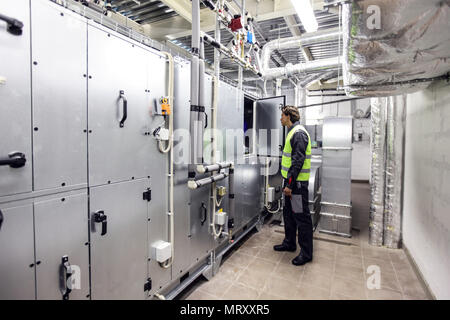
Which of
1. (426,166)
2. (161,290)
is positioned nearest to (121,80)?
(161,290)

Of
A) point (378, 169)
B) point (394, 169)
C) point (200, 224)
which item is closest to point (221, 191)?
point (200, 224)

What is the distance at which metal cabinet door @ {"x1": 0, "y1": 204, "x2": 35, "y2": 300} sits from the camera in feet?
3.17

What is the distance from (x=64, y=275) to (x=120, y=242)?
0.33m

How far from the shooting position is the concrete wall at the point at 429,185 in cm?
191

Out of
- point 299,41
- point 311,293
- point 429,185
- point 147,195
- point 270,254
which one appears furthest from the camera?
point 299,41

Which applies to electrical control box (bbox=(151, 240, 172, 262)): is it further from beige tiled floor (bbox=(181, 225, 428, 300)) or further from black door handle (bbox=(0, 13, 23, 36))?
black door handle (bbox=(0, 13, 23, 36))

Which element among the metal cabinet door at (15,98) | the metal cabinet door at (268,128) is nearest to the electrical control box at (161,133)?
the metal cabinet door at (15,98)

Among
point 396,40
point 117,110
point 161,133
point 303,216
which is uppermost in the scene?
point 396,40

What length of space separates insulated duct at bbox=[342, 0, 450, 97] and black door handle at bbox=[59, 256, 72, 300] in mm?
1788

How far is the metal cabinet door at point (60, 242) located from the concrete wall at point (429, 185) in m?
2.50

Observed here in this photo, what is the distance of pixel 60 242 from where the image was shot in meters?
1.16

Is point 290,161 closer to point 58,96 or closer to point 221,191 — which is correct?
point 221,191

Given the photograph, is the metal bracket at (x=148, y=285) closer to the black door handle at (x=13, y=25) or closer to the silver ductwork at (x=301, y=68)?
the black door handle at (x=13, y=25)
